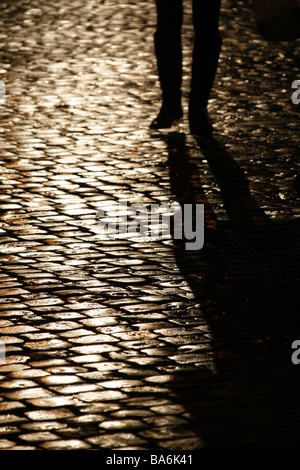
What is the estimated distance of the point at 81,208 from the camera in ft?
18.9

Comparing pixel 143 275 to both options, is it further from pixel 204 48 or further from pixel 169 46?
pixel 169 46

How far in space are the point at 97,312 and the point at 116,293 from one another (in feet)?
0.86

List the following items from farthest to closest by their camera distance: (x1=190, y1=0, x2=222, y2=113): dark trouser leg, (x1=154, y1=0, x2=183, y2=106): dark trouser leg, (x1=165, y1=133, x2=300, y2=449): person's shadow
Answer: (x1=154, y1=0, x2=183, y2=106): dark trouser leg, (x1=190, y1=0, x2=222, y2=113): dark trouser leg, (x1=165, y1=133, x2=300, y2=449): person's shadow

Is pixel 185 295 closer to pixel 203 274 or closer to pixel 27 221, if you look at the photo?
pixel 203 274

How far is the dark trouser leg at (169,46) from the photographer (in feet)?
24.4

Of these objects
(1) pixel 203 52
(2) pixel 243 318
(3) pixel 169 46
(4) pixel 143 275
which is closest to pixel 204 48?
(1) pixel 203 52

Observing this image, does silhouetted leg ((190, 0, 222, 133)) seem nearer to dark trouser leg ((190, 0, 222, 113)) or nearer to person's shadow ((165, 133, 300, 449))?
dark trouser leg ((190, 0, 222, 113))

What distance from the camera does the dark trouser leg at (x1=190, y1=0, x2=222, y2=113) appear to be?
711 centimetres

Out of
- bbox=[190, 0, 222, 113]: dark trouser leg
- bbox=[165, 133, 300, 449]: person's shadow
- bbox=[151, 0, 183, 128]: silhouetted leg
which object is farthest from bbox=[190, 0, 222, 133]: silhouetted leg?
bbox=[165, 133, 300, 449]: person's shadow

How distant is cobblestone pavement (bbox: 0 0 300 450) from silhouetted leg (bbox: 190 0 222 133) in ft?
0.94

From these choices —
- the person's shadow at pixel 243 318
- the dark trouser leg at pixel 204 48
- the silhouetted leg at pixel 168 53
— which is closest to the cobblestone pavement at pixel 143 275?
the person's shadow at pixel 243 318

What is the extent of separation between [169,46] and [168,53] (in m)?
Result: 0.06

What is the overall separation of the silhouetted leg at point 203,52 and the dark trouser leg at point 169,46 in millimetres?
247

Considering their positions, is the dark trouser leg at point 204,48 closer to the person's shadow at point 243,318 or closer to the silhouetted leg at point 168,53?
the silhouetted leg at point 168,53
